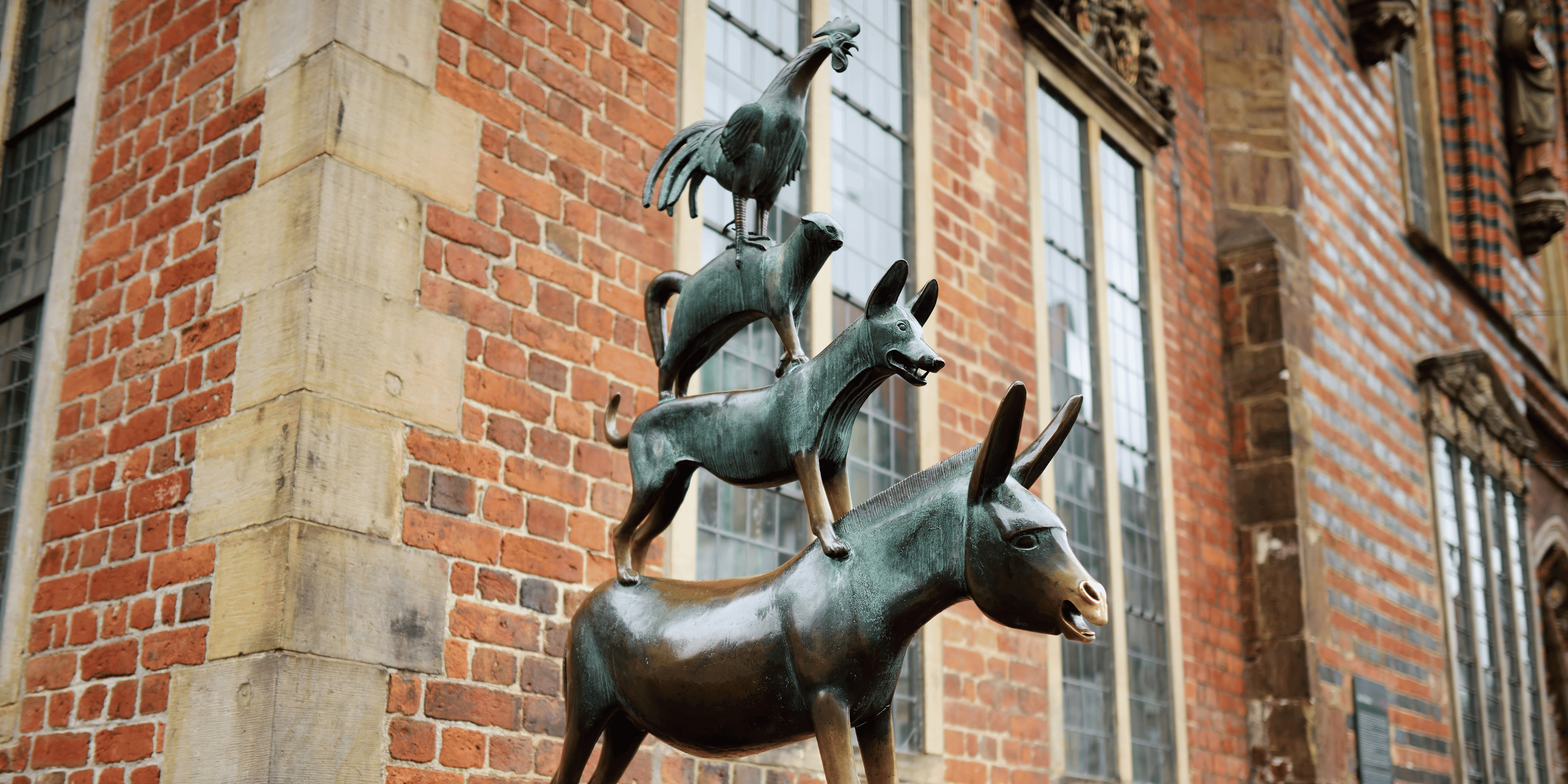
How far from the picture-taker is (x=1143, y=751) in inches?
274

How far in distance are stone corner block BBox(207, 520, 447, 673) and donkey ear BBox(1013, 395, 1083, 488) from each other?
185 centimetres

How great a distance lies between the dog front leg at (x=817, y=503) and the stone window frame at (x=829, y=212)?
6.03 ft

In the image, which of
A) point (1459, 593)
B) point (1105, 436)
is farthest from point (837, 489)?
point (1459, 593)

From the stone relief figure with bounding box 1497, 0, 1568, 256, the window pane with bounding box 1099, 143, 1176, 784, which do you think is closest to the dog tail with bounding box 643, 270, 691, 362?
the window pane with bounding box 1099, 143, 1176, 784

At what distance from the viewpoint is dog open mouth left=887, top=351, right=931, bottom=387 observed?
2.14m

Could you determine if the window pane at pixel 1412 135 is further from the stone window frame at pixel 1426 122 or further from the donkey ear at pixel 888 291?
the donkey ear at pixel 888 291

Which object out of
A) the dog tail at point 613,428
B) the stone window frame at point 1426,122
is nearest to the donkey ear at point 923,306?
the dog tail at point 613,428

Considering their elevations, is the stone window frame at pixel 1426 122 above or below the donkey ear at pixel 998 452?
above

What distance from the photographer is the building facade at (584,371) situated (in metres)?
→ 3.46

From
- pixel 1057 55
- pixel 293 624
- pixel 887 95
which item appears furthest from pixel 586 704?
pixel 1057 55

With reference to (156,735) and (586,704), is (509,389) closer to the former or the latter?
(156,735)

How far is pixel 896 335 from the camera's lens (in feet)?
7.06

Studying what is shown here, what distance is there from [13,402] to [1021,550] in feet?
11.9

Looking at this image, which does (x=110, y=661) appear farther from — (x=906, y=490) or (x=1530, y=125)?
(x=1530, y=125)
